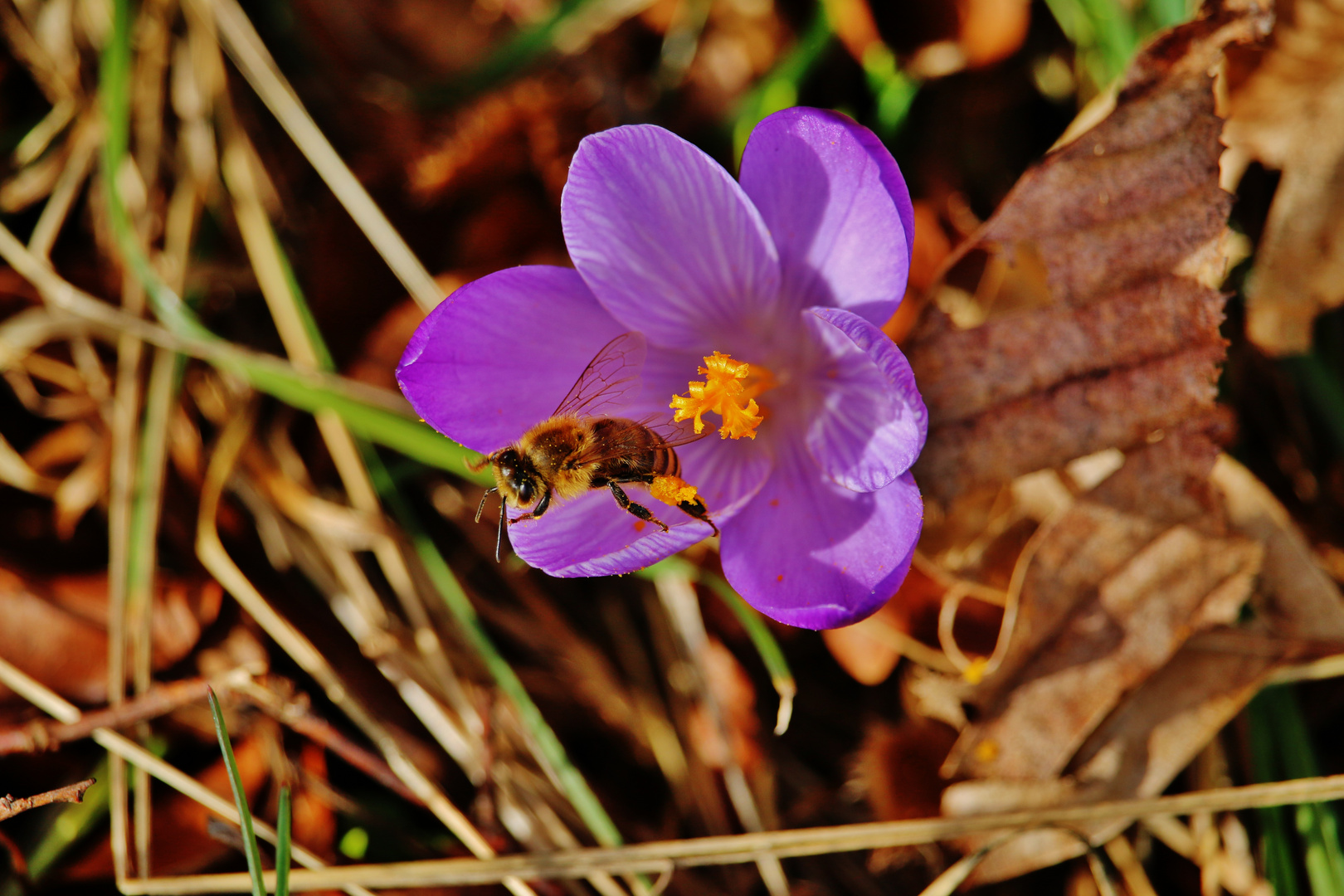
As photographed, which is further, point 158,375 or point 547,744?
point 158,375

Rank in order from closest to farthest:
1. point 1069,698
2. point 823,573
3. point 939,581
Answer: point 823,573
point 1069,698
point 939,581

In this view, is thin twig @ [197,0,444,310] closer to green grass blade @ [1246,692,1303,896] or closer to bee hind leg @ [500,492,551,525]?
bee hind leg @ [500,492,551,525]

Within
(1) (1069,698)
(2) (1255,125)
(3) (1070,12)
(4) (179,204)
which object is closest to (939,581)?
(1) (1069,698)

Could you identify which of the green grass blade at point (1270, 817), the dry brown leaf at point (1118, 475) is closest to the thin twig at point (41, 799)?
the dry brown leaf at point (1118, 475)

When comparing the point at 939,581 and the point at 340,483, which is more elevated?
the point at 340,483

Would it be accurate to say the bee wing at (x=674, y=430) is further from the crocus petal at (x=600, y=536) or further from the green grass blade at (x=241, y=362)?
the green grass blade at (x=241, y=362)

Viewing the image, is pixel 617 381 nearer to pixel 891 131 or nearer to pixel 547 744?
pixel 547 744

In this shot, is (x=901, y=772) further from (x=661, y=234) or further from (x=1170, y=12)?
(x=1170, y=12)

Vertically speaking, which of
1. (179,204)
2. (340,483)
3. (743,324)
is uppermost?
(179,204)
